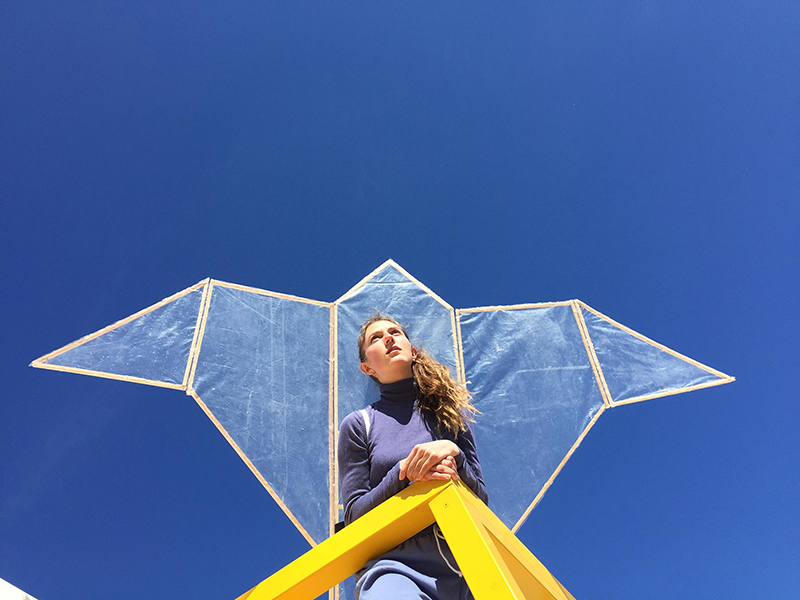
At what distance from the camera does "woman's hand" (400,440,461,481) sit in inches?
54.0

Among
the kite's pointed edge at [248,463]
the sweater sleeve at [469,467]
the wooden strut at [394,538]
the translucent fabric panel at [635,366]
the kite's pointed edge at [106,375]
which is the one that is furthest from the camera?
the translucent fabric panel at [635,366]

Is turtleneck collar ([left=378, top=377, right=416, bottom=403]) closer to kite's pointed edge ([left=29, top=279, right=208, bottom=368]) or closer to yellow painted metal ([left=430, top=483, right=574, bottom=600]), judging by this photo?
yellow painted metal ([left=430, top=483, right=574, bottom=600])

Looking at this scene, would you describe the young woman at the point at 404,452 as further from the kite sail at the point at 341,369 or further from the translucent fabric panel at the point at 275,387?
the translucent fabric panel at the point at 275,387

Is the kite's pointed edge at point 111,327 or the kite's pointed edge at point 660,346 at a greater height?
the kite's pointed edge at point 111,327

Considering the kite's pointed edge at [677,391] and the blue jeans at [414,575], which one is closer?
the blue jeans at [414,575]

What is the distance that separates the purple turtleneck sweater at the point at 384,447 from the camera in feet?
5.52

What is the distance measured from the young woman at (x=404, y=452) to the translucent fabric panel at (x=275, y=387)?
0.53 m

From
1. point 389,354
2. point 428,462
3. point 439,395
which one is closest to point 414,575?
point 428,462

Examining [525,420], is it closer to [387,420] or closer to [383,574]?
[387,420]

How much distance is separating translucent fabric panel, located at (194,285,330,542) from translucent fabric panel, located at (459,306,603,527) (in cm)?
88

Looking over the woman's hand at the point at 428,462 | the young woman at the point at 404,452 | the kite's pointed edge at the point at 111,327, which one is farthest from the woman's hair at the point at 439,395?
the kite's pointed edge at the point at 111,327

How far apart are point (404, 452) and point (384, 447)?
9 centimetres

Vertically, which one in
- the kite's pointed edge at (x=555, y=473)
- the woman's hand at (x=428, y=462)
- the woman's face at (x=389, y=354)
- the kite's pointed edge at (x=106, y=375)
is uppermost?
the kite's pointed edge at (x=106, y=375)

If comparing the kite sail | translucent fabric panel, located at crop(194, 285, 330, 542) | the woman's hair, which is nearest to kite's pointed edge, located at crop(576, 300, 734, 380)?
the kite sail
